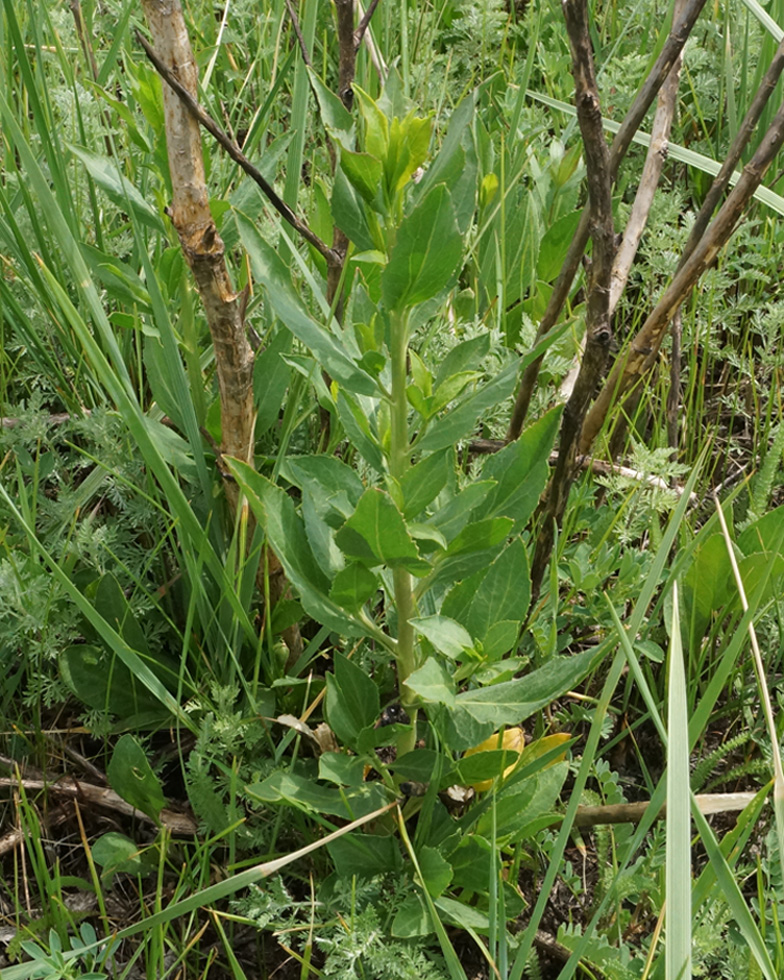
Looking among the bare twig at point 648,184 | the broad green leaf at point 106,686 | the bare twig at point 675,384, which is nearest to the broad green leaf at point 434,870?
the broad green leaf at point 106,686

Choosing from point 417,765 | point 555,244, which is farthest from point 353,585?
point 555,244

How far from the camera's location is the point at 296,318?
3.86ft

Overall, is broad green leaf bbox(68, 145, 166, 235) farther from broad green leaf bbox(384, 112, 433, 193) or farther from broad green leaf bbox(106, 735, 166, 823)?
broad green leaf bbox(106, 735, 166, 823)

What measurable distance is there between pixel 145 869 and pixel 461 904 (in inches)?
19.4

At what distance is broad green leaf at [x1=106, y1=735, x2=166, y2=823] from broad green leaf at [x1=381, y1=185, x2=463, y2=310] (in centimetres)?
79

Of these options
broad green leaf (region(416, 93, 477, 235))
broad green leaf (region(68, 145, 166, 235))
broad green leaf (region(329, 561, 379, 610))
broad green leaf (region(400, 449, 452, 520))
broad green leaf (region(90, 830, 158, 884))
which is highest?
broad green leaf (region(416, 93, 477, 235))

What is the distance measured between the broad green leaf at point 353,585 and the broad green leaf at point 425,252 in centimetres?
34

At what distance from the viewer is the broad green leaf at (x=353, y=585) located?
3.98ft

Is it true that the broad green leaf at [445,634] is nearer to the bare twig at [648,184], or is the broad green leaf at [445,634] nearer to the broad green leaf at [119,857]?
the broad green leaf at [119,857]

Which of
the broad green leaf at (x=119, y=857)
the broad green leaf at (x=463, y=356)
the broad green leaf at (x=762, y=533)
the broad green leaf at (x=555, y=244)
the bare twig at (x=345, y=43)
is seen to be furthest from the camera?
the broad green leaf at (x=555, y=244)

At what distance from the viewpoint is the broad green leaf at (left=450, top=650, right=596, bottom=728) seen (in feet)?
3.97

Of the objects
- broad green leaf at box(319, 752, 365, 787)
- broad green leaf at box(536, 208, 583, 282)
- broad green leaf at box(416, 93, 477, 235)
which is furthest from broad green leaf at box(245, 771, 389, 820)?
broad green leaf at box(536, 208, 583, 282)

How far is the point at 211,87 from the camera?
2344 mm

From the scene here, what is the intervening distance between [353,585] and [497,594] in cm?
20
